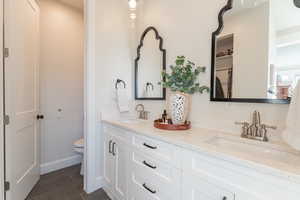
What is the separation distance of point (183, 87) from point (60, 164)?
2.27 meters

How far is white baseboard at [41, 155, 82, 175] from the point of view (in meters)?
2.38

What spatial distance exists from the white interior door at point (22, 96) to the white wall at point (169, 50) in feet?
2.35

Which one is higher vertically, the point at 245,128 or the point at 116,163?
the point at 245,128

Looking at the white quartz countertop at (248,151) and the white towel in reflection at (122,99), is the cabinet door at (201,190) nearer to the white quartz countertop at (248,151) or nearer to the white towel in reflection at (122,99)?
the white quartz countertop at (248,151)

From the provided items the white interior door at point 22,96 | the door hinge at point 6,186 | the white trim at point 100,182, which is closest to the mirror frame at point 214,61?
the white trim at point 100,182

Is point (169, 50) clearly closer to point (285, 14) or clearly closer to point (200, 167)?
point (285, 14)

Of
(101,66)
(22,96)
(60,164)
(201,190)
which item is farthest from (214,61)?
(60,164)

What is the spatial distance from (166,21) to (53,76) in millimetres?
1846

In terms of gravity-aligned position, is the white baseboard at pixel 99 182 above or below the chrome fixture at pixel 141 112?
below

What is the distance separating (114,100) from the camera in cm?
214

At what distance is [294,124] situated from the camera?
2.80 ft

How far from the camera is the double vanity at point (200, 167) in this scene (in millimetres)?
716

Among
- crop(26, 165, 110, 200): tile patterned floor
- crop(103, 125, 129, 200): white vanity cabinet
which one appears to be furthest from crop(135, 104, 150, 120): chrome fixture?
crop(26, 165, 110, 200): tile patterned floor

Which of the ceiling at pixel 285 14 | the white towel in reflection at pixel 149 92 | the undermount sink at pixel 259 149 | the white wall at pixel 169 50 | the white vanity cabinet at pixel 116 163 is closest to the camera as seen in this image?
the undermount sink at pixel 259 149
